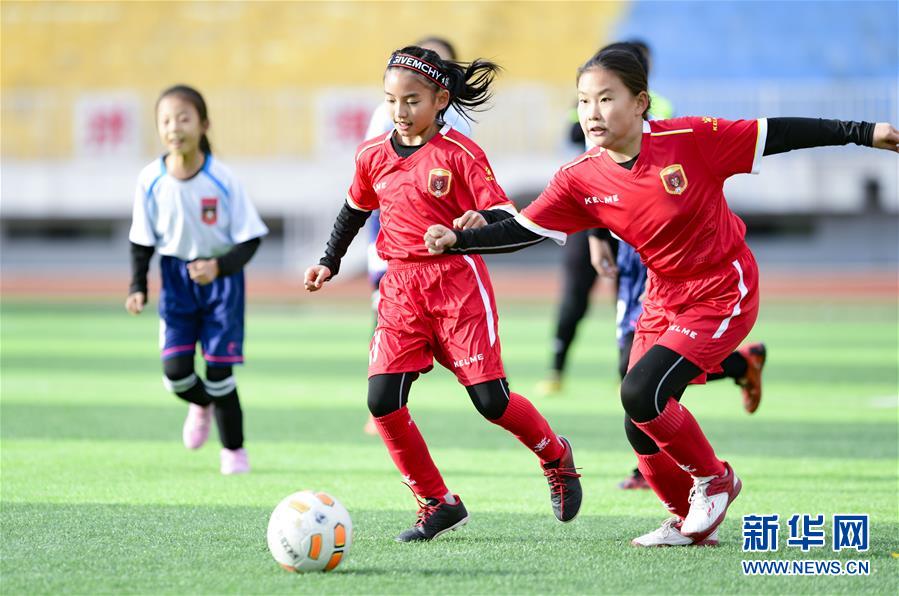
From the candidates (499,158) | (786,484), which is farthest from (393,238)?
(499,158)

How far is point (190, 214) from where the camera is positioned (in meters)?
6.51

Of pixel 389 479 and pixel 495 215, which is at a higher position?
pixel 495 215

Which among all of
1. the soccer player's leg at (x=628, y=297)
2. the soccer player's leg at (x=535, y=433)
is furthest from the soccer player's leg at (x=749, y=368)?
the soccer player's leg at (x=535, y=433)

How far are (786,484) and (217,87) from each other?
31.5m

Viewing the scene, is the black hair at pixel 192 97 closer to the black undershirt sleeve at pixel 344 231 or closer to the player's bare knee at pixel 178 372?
the player's bare knee at pixel 178 372

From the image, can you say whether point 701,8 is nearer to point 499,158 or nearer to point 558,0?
point 558,0

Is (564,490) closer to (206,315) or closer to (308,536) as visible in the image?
(308,536)

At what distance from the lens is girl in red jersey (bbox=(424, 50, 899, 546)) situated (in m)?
4.42

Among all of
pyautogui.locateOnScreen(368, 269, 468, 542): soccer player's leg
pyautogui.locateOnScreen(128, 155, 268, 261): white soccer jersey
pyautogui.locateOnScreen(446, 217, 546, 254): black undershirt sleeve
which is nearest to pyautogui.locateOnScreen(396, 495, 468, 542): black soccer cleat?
pyautogui.locateOnScreen(368, 269, 468, 542): soccer player's leg

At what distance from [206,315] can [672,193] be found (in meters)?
3.07

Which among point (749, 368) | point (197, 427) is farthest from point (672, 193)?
point (197, 427)

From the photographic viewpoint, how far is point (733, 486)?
4668 millimetres

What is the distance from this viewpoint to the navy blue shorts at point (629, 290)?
245 inches

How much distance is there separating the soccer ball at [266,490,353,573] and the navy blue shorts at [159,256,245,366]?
2.45m
